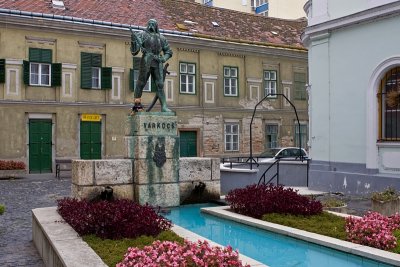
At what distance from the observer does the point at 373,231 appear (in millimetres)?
7035

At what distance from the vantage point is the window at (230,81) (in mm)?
28625

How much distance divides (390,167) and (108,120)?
15729mm

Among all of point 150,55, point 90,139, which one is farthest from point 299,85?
point 150,55

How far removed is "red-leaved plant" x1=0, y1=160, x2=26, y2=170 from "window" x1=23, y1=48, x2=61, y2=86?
153 inches

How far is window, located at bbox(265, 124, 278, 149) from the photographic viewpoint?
2983 cm

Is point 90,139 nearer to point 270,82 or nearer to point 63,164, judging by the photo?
point 63,164

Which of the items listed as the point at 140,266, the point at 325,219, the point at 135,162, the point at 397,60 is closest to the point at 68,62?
the point at 135,162

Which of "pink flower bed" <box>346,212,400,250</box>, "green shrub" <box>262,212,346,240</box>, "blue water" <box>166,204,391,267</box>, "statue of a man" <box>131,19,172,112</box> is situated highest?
"statue of a man" <box>131,19,172,112</box>

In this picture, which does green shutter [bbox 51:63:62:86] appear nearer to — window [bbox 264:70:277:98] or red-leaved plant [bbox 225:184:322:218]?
window [bbox 264:70:277:98]

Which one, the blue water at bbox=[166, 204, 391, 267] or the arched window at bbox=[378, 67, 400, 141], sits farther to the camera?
the arched window at bbox=[378, 67, 400, 141]

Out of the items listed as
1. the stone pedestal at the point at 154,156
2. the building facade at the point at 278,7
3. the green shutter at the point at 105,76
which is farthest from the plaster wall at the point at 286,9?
A: the stone pedestal at the point at 154,156

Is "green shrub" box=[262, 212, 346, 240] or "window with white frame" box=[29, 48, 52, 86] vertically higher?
"window with white frame" box=[29, 48, 52, 86]

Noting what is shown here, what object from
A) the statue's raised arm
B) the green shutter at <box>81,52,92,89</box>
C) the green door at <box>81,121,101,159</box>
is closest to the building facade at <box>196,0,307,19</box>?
the green shutter at <box>81,52,92,89</box>

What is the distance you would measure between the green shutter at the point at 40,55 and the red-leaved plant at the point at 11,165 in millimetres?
5052
